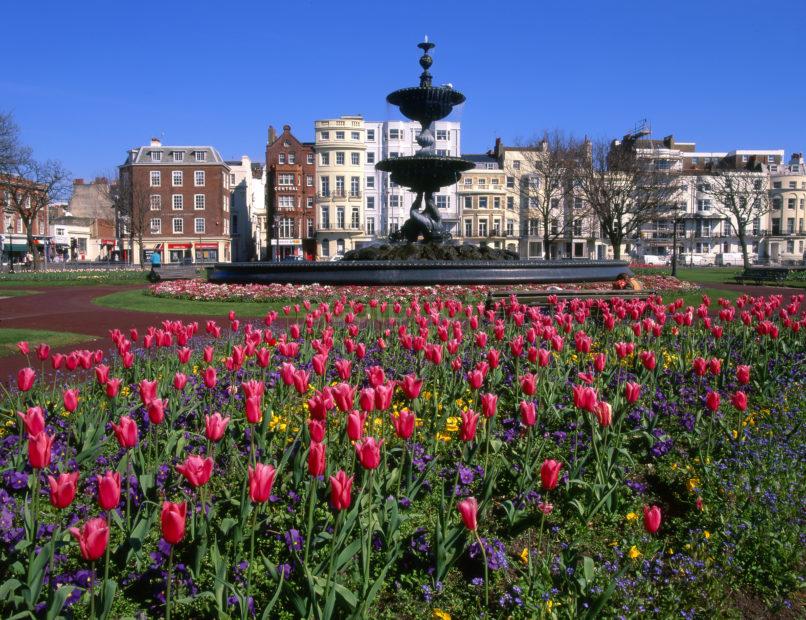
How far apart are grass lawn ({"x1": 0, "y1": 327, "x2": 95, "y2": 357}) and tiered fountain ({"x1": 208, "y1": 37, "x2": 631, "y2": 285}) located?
28.0 ft

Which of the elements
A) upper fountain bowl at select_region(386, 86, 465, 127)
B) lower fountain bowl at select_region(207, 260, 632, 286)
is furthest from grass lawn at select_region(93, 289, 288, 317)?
upper fountain bowl at select_region(386, 86, 465, 127)

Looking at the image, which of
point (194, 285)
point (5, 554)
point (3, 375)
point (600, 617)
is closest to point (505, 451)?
point (600, 617)

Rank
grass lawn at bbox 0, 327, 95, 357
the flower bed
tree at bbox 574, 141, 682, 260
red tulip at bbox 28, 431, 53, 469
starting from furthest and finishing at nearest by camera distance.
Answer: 1. tree at bbox 574, 141, 682, 260
2. grass lawn at bbox 0, 327, 95, 357
3. the flower bed
4. red tulip at bbox 28, 431, 53, 469

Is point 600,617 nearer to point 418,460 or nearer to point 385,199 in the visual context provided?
point 418,460

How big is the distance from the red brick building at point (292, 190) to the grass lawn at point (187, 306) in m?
55.7

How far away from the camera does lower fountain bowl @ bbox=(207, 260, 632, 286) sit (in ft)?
61.7

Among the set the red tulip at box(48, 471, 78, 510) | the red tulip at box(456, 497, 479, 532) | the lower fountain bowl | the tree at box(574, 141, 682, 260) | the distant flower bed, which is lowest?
the red tulip at box(456, 497, 479, 532)

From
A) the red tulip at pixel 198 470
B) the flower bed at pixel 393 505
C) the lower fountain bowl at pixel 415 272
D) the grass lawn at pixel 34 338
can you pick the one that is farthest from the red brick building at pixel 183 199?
the red tulip at pixel 198 470

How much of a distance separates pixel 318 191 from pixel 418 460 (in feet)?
239

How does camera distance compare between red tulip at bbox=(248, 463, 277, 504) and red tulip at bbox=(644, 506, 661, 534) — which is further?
red tulip at bbox=(644, 506, 661, 534)

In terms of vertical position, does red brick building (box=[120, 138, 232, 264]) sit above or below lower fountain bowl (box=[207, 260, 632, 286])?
above

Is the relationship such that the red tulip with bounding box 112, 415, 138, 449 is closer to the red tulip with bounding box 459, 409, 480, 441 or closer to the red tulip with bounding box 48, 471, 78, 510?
the red tulip with bounding box 48, 471, 78, 510

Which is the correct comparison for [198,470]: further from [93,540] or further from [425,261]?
[425,261]

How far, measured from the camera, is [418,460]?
4.29 m
